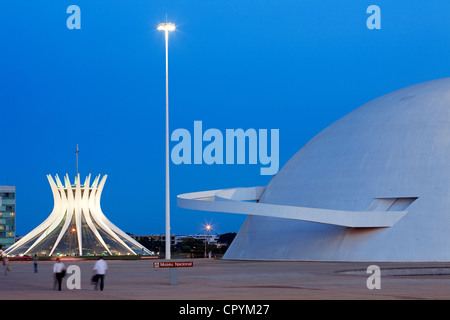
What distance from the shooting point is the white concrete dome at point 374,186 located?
4797 centimetres

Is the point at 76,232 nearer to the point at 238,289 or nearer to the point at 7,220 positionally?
the point at 238,289

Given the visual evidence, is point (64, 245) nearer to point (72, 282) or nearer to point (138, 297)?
point (72, 282)

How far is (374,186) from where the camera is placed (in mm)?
50594

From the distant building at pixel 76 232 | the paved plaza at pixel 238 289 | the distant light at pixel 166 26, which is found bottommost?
the paved plaza at pixel 238 289

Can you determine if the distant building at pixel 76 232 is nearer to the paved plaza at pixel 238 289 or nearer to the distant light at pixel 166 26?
the distant light at pixel 166 26

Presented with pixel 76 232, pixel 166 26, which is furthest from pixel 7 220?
pixel 166 26

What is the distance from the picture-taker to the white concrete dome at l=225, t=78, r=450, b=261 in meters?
48.0

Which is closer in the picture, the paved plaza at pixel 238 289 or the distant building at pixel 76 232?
the paved plaza at pixel 238 289

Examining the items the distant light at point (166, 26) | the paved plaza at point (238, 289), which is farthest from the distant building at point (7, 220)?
the paved plaza at point (238, 289)

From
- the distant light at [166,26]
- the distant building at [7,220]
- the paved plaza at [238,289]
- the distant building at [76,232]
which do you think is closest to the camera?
the paved plaza at [238,289]

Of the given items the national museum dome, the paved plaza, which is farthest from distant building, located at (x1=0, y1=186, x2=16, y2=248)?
the paved plaza

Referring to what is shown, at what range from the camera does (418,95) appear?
5584 centimetres

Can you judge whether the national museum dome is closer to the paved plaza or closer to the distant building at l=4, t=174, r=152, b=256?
the paved plaza

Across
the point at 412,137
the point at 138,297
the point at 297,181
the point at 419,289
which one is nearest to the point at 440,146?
the point at 412,137
